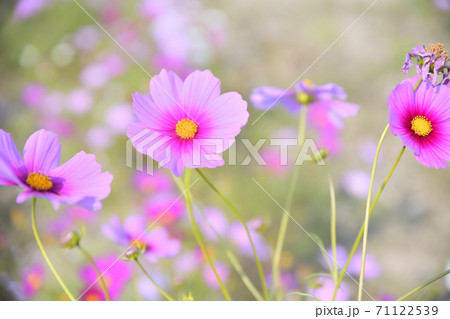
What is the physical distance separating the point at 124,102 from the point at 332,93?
39cm

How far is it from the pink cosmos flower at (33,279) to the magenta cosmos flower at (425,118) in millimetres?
378

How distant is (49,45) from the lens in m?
0.68

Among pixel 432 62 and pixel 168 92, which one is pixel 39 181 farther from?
pixel 432 62

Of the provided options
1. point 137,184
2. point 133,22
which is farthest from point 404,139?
point 133,22

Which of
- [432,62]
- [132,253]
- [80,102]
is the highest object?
[80,102]

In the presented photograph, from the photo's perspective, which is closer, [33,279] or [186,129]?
[186,129]

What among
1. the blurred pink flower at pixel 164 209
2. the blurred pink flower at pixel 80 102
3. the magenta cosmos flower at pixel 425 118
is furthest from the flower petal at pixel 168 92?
the blurred pink flower at pixel 80 102

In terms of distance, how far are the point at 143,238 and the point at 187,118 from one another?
114 millimetres

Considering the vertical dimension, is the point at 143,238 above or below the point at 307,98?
below

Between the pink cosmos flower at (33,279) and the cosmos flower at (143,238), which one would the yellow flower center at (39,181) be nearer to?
the cosmos flower at (143,238)

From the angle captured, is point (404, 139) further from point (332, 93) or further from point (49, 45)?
point (49, 45)

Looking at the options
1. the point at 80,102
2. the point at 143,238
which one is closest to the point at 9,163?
the point at 143,238

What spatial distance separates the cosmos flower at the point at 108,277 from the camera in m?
0.38

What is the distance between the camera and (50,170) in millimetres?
227
